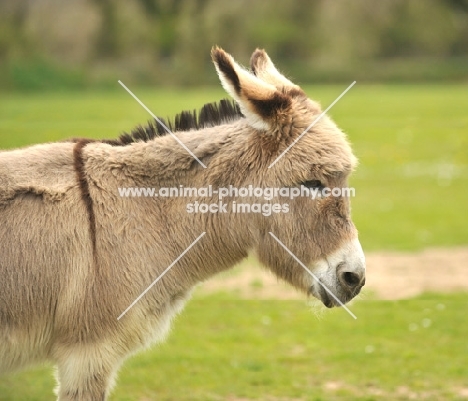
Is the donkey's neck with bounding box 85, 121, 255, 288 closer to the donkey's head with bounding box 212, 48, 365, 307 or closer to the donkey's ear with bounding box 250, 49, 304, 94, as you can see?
the donkey's head with bounding box 212, 48, 365, 307

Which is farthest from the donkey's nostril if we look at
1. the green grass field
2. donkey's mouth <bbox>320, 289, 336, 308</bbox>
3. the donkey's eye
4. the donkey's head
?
the green grass field

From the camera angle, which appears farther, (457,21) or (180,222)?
(457,21)

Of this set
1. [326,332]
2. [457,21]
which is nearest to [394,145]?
[326,332]

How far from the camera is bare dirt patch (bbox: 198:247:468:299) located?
38.9 feet

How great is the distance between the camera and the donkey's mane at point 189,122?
529cm

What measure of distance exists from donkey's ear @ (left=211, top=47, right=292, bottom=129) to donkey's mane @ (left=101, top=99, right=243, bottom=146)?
319 mm

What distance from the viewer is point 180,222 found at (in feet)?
16.8

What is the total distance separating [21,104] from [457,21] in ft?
112

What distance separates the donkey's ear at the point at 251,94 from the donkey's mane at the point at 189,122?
12.6 inches

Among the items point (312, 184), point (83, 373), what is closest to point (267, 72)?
point (312, 184)

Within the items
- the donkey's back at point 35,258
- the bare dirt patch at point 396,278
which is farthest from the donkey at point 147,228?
the bare dirt patch at point 396,278

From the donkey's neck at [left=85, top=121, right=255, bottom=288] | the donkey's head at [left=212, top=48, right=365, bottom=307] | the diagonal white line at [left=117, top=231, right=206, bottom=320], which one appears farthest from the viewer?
the donkey's neck at [left=85, top=121, right=255, bottom=288]

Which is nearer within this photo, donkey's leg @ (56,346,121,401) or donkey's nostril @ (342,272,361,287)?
donkey's leg @ (56,346,121,401)

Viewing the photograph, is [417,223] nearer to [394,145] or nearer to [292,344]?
[292,344]
